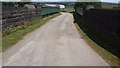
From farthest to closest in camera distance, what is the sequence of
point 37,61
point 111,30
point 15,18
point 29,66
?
point 15,18 → point 111,30 → point 37,61 → point 29,66

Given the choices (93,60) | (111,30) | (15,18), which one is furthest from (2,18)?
(93,60)

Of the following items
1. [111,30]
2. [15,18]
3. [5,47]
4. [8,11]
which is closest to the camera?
[5,47]

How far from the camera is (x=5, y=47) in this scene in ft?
44.1

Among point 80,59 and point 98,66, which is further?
point 80,59

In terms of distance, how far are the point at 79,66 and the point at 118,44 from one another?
16.4 ft

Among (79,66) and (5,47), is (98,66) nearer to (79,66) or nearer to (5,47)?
(79,66)

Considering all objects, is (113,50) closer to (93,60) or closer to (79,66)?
(93,60)

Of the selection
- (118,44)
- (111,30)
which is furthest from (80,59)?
(111,30)

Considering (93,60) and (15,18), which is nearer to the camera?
(93,60)

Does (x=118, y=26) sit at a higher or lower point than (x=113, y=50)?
higher

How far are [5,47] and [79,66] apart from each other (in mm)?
5344

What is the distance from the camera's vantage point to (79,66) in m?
9.48

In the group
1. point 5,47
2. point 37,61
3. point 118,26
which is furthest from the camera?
point 118,26

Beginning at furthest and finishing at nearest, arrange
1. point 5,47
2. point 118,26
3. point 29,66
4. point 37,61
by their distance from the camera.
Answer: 1. point 118,26
2. point 5,47
3. point 37,61
4. point 29,66
